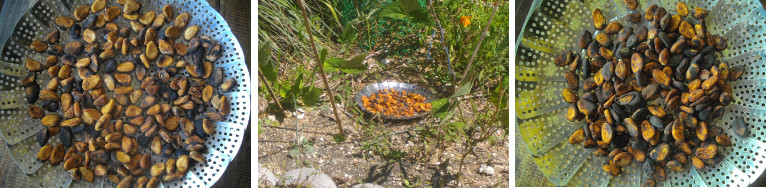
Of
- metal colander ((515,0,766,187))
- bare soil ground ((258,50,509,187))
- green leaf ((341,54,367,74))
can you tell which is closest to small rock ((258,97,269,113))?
bare soil ground ((258,50,509,187))

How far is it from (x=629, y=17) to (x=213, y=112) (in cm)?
52

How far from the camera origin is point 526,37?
744 millimetres

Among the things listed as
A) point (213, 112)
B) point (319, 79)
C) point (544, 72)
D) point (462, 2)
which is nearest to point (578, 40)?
point (544, 72)

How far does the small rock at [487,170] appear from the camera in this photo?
779mm

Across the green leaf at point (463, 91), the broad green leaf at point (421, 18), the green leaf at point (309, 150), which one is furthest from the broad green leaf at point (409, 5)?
the green leaf at point (309, 150)

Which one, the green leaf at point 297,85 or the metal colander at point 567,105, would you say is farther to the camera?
the green leaf at point 297,85

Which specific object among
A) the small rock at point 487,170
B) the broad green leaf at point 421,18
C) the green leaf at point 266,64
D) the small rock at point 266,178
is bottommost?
the small rock at point 266,178

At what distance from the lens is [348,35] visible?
0.79 metres

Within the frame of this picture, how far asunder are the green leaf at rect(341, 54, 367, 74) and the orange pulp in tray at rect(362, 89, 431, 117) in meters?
0.04

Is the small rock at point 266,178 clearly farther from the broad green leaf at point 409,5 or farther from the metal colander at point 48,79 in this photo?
the broad green leaf at point 409,5

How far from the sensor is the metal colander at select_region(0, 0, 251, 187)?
0.74 metres

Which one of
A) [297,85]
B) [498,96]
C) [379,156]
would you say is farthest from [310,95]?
[498,96]

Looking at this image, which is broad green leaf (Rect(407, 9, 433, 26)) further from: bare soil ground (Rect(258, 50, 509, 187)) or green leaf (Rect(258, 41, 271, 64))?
green leaf (Rect(258, 41, 271, 64))

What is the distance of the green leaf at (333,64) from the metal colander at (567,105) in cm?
23
